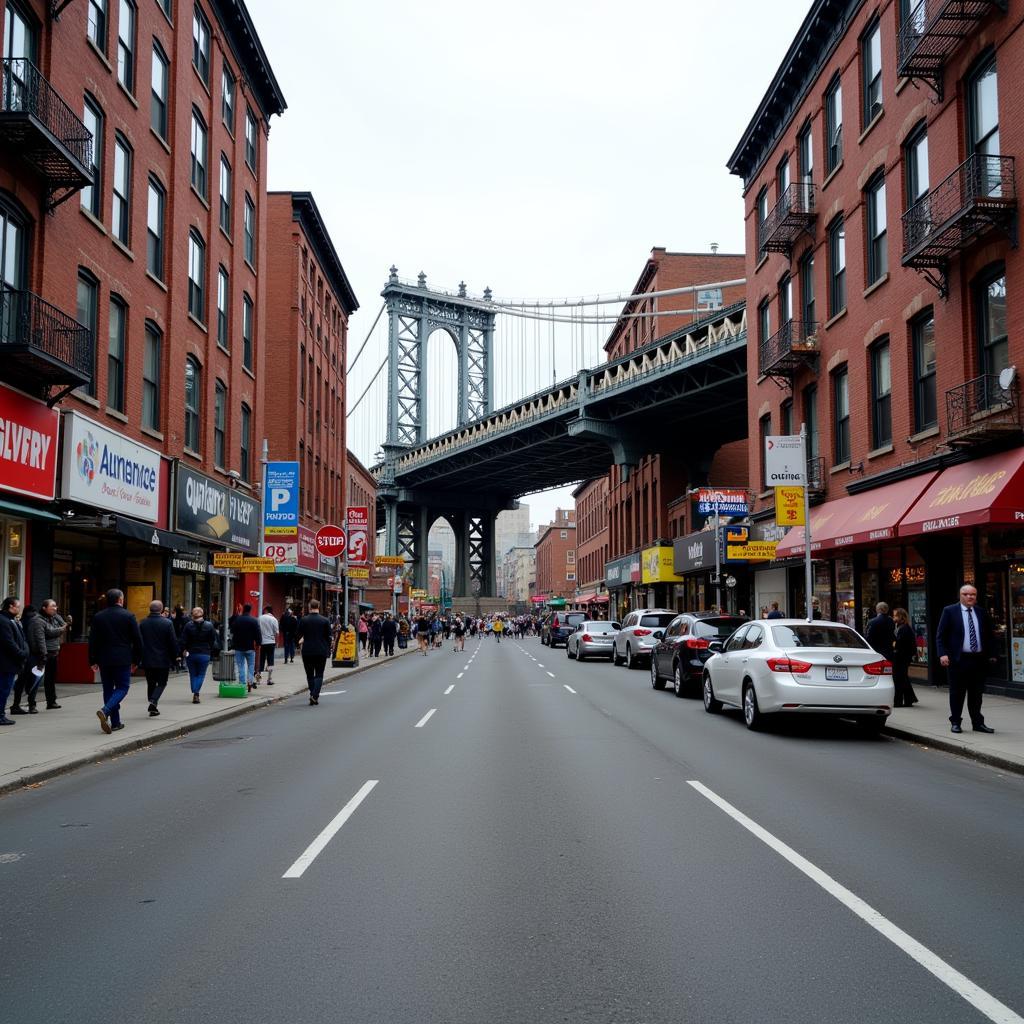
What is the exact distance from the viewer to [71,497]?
1767 cm

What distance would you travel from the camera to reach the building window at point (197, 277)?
26.8 m

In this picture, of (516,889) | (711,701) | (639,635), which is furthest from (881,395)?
(516,889)

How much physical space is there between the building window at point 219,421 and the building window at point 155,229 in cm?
509

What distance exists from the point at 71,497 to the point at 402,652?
2860cm

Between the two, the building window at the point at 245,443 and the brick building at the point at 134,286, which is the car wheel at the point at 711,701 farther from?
the building window at the point at 245,443

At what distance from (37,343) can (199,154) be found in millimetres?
13542

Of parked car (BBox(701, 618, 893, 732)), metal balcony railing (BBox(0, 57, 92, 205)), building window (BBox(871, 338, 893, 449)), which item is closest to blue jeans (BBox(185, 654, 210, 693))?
metal balcony railing (BBox(0, 57, 92, 205))

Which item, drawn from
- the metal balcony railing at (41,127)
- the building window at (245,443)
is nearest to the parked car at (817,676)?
the metal balcony railing at (41,127)

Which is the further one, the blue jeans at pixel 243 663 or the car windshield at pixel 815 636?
the blue jeans at pixel 243 663

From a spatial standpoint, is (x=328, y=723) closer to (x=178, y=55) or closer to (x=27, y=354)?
(x=27, y=354)

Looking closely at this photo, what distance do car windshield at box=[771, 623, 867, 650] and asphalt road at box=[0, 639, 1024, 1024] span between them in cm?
238

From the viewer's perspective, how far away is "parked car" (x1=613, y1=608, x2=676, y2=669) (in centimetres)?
3088

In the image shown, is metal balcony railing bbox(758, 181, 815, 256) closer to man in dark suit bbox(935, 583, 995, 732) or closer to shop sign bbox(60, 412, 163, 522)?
man in dark suit bbox(935, 583, 995, 732)

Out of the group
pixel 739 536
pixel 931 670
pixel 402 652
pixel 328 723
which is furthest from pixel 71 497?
pixel 402 652
